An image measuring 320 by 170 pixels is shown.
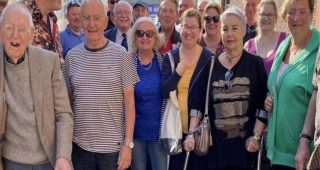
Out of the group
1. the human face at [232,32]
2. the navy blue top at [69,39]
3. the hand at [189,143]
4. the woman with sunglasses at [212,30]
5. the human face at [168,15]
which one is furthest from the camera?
the navy blue top at [69,39]

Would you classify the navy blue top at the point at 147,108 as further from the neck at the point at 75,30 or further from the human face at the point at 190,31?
the neck at the point at 75,30

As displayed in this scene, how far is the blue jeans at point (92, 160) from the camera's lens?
3.83m

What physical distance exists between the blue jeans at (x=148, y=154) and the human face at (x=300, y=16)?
1556mm

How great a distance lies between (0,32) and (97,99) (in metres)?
0.94

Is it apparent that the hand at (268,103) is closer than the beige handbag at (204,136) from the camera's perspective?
Yes

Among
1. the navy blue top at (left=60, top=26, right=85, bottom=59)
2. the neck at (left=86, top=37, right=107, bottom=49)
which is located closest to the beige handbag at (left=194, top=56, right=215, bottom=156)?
the neck at (left=86, top=37, right=107, bottom=49)

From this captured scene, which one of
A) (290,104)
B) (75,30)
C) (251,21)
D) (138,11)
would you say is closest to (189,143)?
(290,104)

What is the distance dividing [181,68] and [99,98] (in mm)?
855

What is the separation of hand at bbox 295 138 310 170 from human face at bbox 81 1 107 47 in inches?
67.3

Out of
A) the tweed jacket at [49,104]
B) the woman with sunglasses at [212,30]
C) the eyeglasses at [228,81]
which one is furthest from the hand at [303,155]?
the woman with sunglasses at [212,30]

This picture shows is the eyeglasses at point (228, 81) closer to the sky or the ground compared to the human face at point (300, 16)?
closer to the ground

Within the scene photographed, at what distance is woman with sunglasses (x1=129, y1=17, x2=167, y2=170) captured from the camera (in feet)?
13.9

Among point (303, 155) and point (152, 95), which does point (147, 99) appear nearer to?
point (152, 95)

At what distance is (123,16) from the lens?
5.91 m
